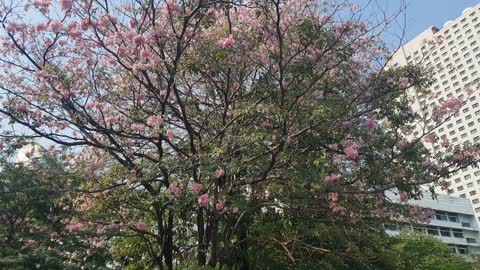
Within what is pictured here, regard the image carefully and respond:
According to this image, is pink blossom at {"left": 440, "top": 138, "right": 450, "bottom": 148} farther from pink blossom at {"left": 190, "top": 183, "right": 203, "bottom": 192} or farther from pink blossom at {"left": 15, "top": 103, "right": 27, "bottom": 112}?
pink blossom at {"left": 15, "top": 103, "right": 27, "bottom": 112}

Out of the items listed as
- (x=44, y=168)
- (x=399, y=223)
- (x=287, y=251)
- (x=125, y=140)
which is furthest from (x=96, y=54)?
(x=399, y=223)

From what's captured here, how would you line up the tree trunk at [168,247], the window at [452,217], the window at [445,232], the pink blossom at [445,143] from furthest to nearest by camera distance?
1. the window at [452,217]
2. the window at [445,232]
3. the tree trunk at [168,247]
4. the pink blossom at [445,143]

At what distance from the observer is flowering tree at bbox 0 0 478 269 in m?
6.23

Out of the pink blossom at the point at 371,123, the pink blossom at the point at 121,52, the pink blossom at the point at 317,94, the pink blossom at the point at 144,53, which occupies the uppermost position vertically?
the pink blossom at the point at 121,52

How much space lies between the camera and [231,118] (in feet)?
22.6

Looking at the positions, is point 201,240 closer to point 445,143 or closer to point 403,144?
point 403,144

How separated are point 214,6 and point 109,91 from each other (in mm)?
2320

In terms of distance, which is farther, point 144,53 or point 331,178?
point 331,178

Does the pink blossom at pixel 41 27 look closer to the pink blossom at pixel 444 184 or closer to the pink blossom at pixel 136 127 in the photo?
the pink blossom at pixel 136 127

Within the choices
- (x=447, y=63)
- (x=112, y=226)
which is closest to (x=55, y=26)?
(x=112, y=226)

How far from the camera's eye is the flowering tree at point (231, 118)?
245 inches

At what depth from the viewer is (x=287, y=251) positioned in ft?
26.4

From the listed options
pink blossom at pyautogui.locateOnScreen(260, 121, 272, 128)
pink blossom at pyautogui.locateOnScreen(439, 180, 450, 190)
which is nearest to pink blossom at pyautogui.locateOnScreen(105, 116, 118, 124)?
pink blossom at pyautogui.locateOnScreen(260, 121, 272, 128)

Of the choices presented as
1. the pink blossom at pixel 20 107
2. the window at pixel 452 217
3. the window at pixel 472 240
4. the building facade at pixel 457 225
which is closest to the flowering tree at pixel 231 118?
the pink blossom at pixel 20 107
